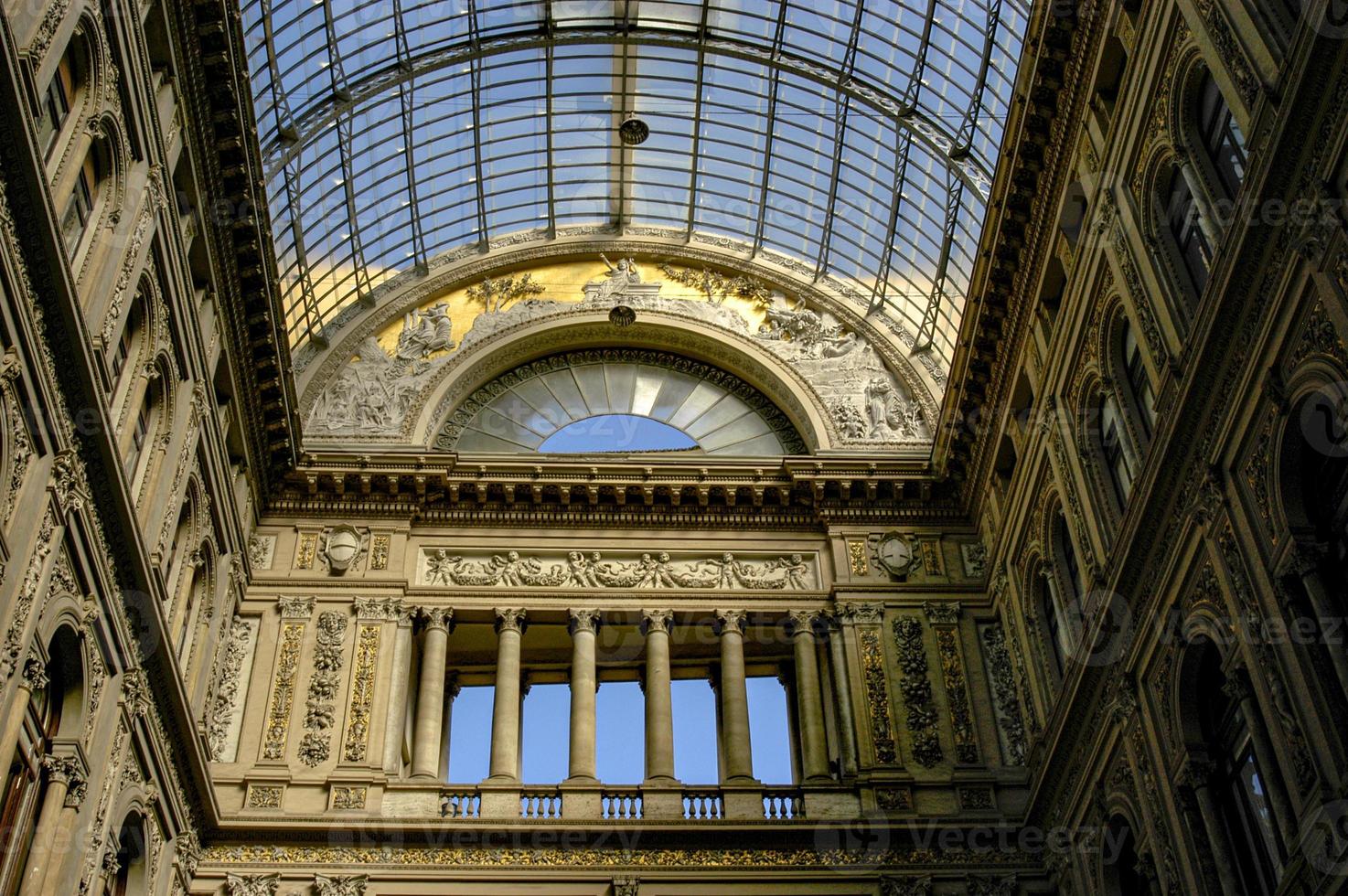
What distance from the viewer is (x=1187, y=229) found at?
19094mm

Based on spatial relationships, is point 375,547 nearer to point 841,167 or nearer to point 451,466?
point 451,466

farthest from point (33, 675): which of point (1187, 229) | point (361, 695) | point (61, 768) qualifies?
point (1187, 229)

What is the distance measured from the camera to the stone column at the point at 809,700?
2583 cm

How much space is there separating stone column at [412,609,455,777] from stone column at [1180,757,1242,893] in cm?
1260

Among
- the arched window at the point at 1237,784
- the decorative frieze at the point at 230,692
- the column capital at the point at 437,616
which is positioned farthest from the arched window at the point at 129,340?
the arched window at the point at 1237,784

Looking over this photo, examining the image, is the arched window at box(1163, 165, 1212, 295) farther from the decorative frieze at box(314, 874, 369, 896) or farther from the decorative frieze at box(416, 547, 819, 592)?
→ the decorative frieze at box(314, 874, 369, 896)

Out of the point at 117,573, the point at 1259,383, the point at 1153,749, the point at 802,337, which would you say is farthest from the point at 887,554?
the point at 117,573

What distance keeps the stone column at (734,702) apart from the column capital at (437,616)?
515 cm

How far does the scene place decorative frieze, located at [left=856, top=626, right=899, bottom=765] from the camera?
84.3 feet

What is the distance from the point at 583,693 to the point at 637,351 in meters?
10.4

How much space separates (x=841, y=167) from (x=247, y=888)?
823 inches

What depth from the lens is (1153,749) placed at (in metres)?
19.6

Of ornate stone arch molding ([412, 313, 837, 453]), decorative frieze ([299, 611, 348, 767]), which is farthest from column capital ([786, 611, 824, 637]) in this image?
decorative frieze ([299, 611, 348, 767])

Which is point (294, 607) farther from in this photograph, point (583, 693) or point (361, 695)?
point (583, 693)
